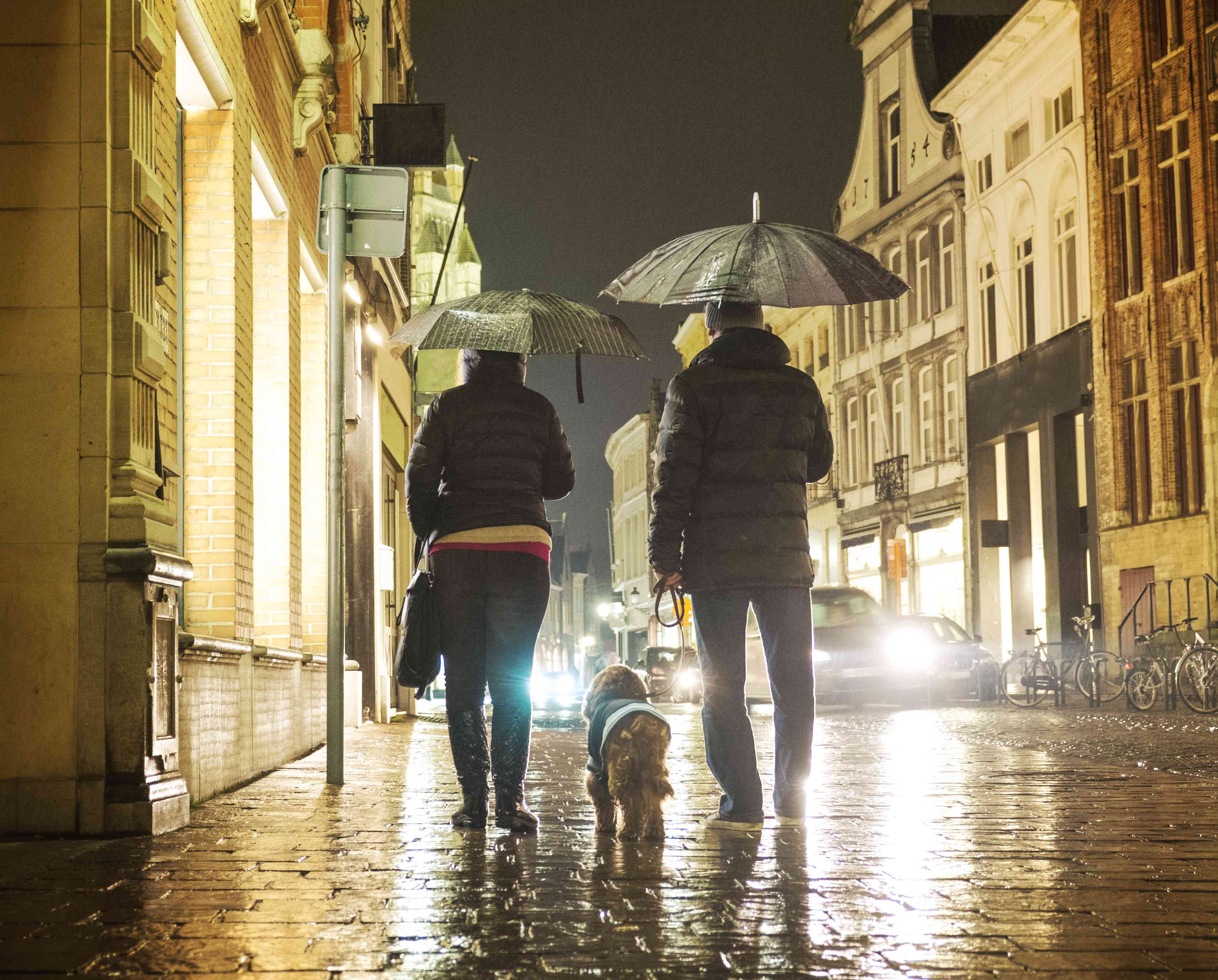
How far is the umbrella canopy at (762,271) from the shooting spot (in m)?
6.32

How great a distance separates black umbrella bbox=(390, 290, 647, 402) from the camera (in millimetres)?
6219

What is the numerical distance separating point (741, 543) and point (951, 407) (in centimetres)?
3212

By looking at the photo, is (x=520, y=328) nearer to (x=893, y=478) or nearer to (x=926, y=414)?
(x=926, y=414)

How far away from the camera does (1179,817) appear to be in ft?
21.2

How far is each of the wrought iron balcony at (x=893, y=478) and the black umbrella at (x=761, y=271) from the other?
33057mm

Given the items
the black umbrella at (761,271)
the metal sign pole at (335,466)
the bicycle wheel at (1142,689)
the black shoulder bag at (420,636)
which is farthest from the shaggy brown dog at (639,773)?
the bicycle wheel at (1142,689)

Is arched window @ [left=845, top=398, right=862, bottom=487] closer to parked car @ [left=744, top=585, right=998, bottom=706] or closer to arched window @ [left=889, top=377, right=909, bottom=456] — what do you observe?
arched window @ [left=889, top=377, right=909, bottom=456]

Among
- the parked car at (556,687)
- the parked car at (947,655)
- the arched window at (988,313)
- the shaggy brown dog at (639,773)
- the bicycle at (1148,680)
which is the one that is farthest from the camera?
the parked car at (556,687)

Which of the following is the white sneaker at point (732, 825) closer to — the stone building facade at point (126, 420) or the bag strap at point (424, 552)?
the bag strap at point (424, 552)

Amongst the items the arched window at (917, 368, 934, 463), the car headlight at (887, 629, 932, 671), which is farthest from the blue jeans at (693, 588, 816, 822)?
the arched window at (917, 368, 934, 463)

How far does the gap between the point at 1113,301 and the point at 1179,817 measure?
75.2 ft

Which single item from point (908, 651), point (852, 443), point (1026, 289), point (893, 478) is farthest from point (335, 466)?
point (852, 443)

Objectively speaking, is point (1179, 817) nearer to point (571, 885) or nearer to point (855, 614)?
point (571, 885)

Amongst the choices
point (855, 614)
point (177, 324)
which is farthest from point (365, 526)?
point (177, 324)
